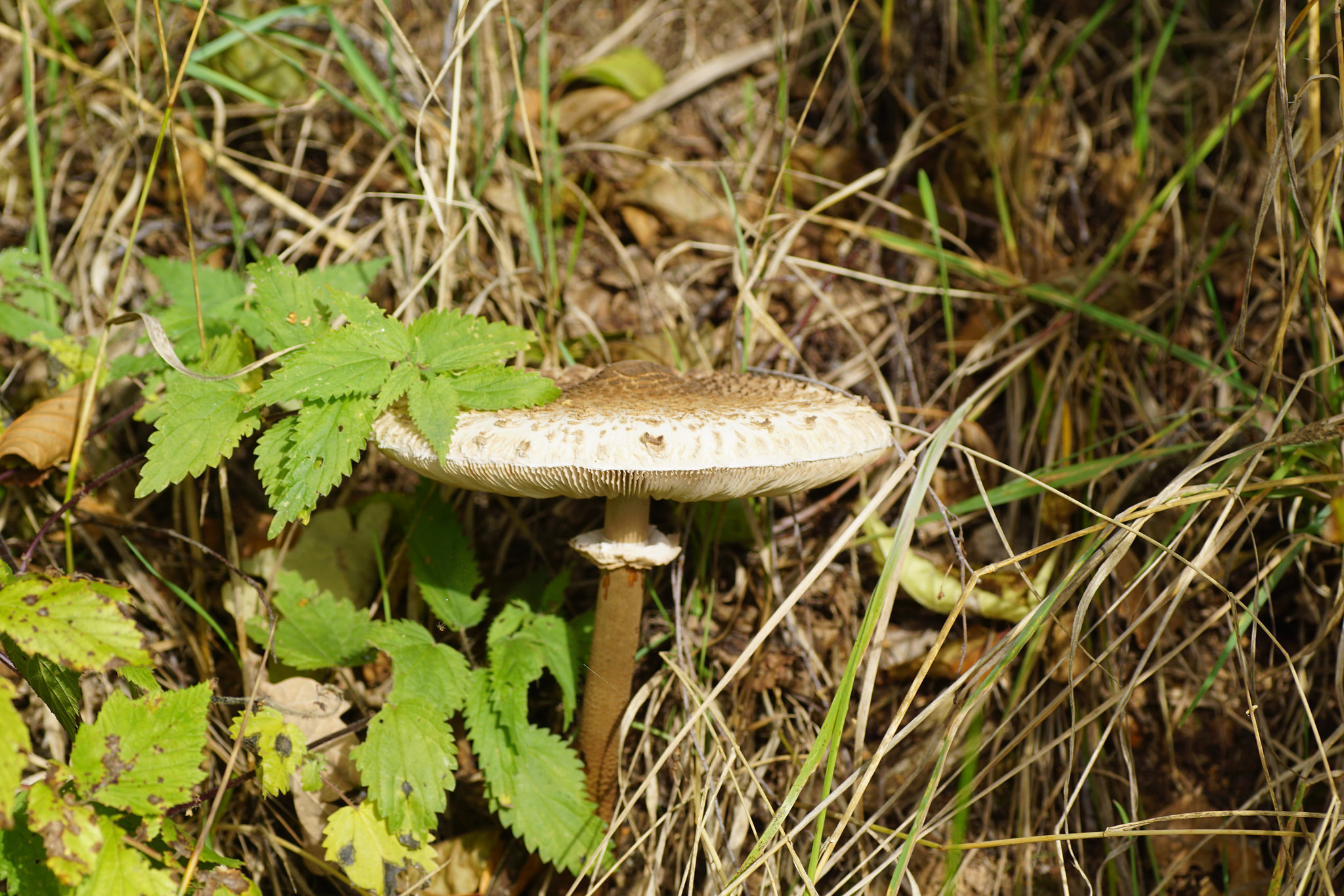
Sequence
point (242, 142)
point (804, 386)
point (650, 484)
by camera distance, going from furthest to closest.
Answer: point (242, 142), point (804, 386), point (650, 484)

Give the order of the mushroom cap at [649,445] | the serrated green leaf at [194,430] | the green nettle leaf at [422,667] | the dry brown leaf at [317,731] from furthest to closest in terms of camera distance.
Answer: the dry brown leaf at [317,731], the green nettle leaf at [422,667], the serrated green leaf at [194,430], the mushroom cap at [649,445]

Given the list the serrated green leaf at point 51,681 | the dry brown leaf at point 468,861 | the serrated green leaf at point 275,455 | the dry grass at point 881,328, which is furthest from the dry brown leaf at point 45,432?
the dry brown leaf at point 468,861

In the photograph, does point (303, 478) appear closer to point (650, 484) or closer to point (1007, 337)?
point (650, 484)

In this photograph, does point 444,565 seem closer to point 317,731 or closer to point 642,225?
point 317,731

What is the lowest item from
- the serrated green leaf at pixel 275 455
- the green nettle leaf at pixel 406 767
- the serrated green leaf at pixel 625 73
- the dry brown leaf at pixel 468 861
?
the dry brown leaf at pixel 468 861

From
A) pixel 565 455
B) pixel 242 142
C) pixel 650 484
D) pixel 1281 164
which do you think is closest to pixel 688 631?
pixel 650 484

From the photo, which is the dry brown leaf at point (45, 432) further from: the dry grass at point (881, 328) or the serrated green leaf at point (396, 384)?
the serrated green leaf at point (396, 384)

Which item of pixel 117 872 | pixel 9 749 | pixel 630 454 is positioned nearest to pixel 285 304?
pixel 630 454
